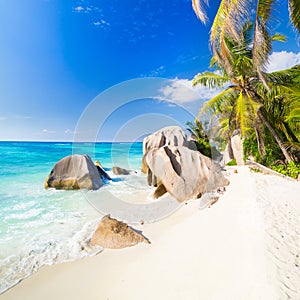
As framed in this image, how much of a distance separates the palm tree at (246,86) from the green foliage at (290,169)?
361 mm

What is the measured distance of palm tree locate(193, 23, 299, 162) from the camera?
7130 mm

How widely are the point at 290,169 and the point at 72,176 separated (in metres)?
9.99

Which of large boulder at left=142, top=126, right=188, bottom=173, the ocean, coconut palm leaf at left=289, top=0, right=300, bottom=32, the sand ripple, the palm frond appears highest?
coconut palm leaf at left=289, top=0, right=300, bottom=32

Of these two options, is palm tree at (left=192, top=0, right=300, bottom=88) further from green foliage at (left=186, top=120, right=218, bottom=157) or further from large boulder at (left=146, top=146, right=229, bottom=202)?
green foliage at (left=186, top=120, right=218, bottom=157)

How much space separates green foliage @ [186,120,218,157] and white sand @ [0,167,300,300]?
10.1 meters

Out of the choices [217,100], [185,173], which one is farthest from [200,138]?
[185,173]

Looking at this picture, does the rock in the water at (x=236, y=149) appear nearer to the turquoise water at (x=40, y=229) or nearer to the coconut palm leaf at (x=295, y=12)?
the coconut palm leaf at (x=295, y=12)

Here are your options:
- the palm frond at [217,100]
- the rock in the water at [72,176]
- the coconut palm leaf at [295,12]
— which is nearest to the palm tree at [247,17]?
the coconut palm leaf at [295,12]

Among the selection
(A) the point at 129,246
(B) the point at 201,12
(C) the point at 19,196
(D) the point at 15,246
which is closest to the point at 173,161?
(A) the point at 129,246

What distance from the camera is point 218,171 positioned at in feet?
22.9

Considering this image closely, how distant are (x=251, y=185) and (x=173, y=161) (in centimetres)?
291

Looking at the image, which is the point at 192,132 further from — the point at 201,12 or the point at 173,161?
the point at 201,12

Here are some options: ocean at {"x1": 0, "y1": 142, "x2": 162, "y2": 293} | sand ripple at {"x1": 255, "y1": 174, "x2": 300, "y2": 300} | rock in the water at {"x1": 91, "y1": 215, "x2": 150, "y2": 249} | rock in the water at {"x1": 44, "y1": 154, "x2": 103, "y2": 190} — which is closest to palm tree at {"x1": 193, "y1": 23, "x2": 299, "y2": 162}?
sand ripple at {"x1": 255, "y1": 174, "x2": 300, "y2": 300}

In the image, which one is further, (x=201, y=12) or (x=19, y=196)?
(x=19, y=196)
